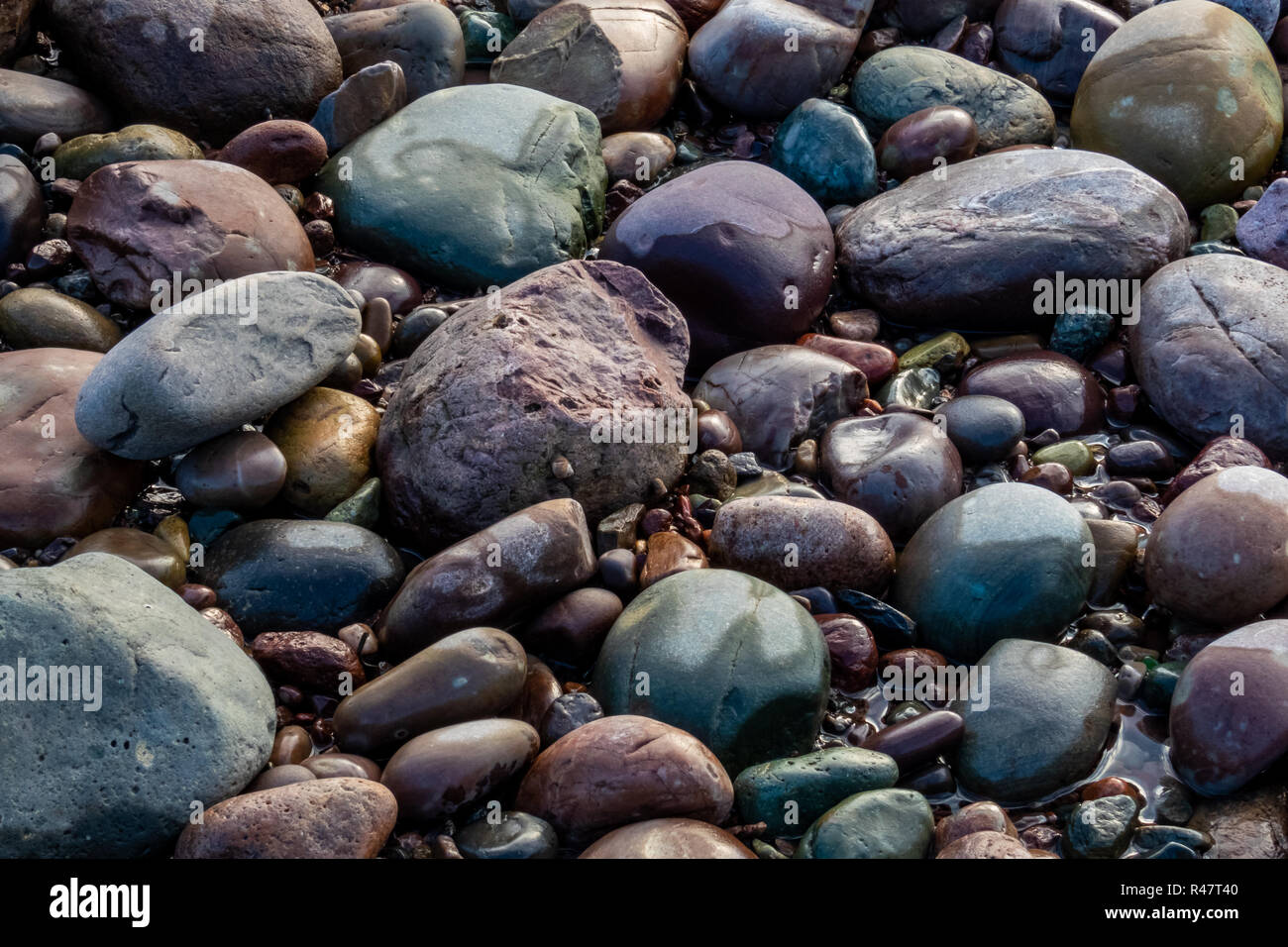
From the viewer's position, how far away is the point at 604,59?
692cm

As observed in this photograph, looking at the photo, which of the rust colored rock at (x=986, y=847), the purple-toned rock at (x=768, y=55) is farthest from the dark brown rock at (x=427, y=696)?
the purple-toned rock at (x=768, y=55)

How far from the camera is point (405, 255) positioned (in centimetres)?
594

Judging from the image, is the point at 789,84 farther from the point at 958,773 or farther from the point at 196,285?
the point at 958,773

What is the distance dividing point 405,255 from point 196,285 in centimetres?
111

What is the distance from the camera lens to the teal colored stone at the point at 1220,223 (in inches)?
245

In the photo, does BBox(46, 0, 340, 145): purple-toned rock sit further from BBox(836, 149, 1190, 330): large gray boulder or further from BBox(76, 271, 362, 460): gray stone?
BBox(836, 149, 1190, 330): large gray boulder

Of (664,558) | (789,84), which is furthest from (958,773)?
(789,84)

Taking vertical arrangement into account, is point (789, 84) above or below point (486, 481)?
above

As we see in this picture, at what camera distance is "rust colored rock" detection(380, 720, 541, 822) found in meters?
3.48

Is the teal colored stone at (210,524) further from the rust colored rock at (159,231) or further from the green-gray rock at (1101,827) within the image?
the green-gray rock at (1101,827)

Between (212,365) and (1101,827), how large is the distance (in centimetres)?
352

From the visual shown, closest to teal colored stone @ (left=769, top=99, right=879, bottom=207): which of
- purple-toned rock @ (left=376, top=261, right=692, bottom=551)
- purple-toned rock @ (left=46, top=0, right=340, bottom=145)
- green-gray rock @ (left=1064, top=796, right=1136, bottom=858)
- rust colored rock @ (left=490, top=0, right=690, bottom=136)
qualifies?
rust colored rock @ (left=490, top=0, right=690, bottom=136)

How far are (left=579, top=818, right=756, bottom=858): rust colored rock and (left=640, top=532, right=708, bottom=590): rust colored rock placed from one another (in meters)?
1.14

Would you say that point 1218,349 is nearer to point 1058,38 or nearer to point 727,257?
point 727,257
